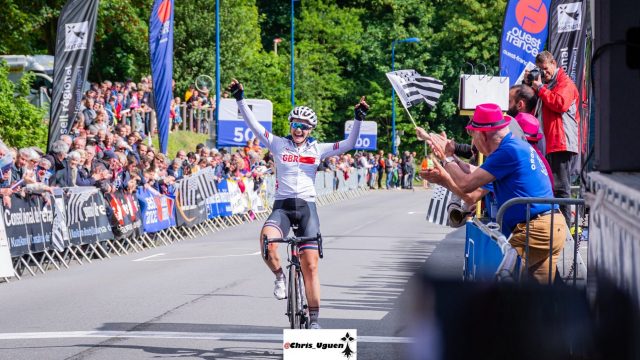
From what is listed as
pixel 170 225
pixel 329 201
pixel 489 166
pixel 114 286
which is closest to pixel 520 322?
pixel 489 166

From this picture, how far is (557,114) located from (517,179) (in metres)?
3.40

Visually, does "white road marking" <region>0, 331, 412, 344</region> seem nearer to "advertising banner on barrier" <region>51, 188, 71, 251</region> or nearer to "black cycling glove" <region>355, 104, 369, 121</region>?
"black cycling glove" <region>355, 104, 369, 121</region>

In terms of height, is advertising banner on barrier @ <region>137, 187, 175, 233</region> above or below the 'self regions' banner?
below

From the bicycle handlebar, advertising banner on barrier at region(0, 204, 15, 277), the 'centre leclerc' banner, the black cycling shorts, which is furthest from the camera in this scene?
the 'centre leclerc' banner

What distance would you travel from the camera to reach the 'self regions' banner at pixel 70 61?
2450cm

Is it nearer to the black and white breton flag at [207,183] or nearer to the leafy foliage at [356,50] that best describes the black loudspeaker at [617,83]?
the black and white breton flag at [207,183]

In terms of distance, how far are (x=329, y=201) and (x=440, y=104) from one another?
113ft

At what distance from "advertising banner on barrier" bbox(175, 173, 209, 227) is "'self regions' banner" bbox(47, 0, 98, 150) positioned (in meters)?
2.72

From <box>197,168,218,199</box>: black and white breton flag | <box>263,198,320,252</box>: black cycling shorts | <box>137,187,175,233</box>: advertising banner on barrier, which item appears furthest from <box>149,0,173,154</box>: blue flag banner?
<box>263,198,320,252</box>: black cycling shorts

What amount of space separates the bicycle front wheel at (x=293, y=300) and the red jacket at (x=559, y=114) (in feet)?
9.71

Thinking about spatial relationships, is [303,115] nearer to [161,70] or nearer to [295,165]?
[295,165]

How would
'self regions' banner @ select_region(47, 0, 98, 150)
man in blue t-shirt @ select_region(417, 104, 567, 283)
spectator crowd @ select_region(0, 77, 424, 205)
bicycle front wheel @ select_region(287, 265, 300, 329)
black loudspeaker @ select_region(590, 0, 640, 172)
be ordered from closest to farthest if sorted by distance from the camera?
black loudspeaker @ select_region(590, 0, 640, 172) < man in blue t-shirt @ select_region(417, 104, 567, 283) < bicycle front wheel @ select_region(287, 265, 300, 329) < spectator crowd @ select_region(0, 77, 424, 205) < 'self regions' banner @ select_region(47, 0, 98, 150)

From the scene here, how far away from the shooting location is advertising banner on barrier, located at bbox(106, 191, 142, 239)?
21203 mm

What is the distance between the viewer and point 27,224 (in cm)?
1747
